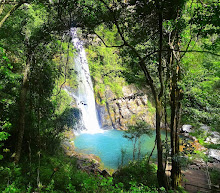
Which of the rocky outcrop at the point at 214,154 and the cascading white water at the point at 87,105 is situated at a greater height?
the cascading white water at the point at 87,105

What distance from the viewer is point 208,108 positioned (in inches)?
221

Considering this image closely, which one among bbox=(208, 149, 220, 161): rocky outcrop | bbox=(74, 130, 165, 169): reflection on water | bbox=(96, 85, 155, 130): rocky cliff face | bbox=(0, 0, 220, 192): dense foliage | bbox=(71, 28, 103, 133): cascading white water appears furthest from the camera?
bbox=(96, 85, 155, 130): rocky cliff face

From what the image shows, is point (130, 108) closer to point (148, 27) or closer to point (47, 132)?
point (47, 132)

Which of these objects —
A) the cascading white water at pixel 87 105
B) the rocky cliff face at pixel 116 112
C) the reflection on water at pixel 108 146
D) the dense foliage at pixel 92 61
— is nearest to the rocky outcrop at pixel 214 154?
the reflection on water at pixel 108 146

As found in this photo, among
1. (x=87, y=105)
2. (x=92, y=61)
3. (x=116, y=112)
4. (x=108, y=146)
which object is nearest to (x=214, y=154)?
(x=108, y=146)

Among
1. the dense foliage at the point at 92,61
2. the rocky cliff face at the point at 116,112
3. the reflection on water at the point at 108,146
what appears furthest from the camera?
the rocky cliff face at the point at 116,112

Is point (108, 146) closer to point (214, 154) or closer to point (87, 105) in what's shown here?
point (87, 105)

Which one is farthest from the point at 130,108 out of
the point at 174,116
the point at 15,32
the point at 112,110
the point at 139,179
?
the point at 15,32

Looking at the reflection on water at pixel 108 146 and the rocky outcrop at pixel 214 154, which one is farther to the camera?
the reflection on water at pixel 108 146

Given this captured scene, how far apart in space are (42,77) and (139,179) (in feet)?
19.6

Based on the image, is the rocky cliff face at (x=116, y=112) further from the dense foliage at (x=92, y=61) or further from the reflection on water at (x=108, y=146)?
the dense foliage at (x=92, y=61)

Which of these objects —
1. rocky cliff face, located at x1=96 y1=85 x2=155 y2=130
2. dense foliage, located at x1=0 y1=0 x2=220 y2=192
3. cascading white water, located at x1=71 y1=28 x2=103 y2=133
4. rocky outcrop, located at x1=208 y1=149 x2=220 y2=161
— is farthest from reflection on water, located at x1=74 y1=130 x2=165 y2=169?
dense foliage, located at x1=0 y1=0 x2=220 y2=192

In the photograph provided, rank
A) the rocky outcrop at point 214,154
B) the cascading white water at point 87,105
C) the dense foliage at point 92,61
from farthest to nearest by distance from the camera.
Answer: the cascading white water at point 87,105
the rocky outcrop at point 214,154
the dense foliage at point 92,61

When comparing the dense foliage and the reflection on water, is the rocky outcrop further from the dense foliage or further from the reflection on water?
the dense foliage
